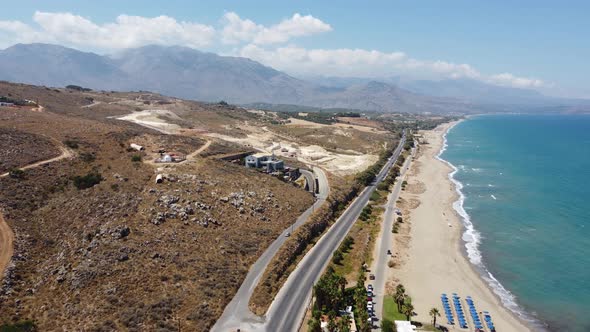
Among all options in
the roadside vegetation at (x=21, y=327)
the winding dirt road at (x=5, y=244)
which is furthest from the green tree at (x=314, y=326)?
the winding dirt road at (x=5, y=244)

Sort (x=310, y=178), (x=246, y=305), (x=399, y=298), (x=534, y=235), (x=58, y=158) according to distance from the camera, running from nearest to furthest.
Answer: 1. (x=246, y=305)
2. (x=399, y=298)
3. (x=58, y=158)
4. (x=534, y=235)
5. (x=310, y=178)

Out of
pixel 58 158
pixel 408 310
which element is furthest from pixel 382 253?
pixel 58 158

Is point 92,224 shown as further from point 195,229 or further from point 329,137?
point 329,137

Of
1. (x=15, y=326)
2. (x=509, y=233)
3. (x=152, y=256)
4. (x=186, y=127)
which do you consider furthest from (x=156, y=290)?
(x=186, y=127)

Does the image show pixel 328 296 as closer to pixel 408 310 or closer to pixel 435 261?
pixel 408 310

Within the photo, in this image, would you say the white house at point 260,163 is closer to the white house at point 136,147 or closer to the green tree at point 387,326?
the white house at point 136,147

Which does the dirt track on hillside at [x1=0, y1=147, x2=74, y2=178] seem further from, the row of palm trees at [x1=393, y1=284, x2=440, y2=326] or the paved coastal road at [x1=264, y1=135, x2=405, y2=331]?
the row of palm trees at [x1=393, y1=284, x2=440, y2=326]
